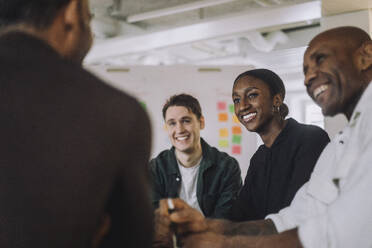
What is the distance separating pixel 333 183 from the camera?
50.1 inches

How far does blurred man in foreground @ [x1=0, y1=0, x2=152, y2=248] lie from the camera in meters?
0.69

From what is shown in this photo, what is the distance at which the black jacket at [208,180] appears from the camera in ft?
8.75

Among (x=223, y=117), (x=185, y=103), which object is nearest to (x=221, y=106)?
(x=223, y=117)

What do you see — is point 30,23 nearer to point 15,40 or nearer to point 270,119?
point 15,40

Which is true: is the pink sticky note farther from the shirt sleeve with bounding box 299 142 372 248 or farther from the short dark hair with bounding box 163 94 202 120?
the shirt sleeve with bounding box 299 142 372 248

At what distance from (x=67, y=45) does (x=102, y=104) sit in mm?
201

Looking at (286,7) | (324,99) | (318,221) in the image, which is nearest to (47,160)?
(318,221)

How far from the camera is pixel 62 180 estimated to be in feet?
2.25

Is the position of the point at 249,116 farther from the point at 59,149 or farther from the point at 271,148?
the point at 59,149

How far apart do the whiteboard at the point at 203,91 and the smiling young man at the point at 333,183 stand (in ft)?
6.53

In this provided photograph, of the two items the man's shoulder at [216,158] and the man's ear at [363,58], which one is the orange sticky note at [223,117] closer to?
the man's shoulder at [216,158]

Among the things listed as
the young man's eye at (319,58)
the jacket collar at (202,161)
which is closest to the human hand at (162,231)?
the young man's eye at (319,58)

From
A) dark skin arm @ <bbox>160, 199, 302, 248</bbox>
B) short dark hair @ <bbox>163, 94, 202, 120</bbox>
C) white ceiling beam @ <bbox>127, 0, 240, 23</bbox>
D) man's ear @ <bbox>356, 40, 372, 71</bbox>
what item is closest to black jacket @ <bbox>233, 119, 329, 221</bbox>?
dark skin arm @ <bbox>160, 199, 302, 248</bbox>

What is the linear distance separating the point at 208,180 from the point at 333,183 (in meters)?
1.52
